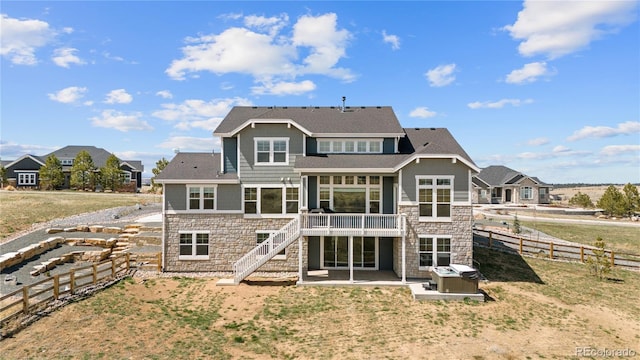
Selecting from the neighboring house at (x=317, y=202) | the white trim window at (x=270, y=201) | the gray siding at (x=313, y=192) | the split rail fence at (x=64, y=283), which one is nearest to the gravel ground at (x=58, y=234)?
the split rail fence at (x=64, y=283)

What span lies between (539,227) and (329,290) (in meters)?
26.2

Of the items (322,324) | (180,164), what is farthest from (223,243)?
(322,324)

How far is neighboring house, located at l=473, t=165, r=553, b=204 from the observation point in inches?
2117

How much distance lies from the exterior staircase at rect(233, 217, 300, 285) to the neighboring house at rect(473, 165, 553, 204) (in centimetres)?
4477

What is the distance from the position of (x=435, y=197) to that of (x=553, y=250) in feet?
34.6

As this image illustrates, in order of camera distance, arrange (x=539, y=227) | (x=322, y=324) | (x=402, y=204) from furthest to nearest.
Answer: (x=539, y=227), (x=402, y=204), (x=322, y=324)

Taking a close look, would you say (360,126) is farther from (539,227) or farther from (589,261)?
(539,227)

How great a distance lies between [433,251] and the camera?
17.2 meters

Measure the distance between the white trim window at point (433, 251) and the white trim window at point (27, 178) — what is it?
6545cm

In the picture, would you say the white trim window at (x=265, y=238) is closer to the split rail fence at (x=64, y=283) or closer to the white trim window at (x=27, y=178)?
the split rail fence at (x=64, y=283)

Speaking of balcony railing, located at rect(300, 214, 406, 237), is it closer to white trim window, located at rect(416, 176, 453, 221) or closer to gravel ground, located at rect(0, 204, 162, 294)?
white trim window, located at rect(416, 176, 453, 221)

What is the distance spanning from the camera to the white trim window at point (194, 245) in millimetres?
18328

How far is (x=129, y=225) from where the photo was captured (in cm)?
2248

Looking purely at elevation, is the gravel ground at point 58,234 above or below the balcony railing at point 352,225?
below
